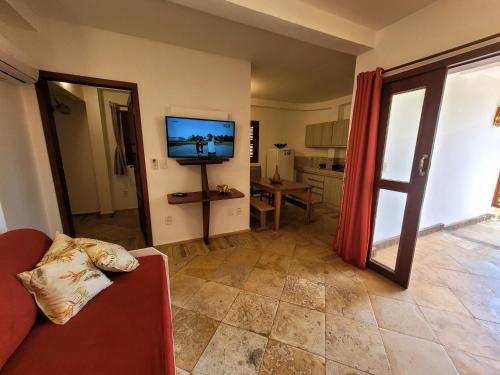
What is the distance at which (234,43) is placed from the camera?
88.5 inches

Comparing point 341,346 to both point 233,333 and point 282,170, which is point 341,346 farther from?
point 282,170

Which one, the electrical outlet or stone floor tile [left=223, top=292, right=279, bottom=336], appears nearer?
stone floor tile [left=223, top=292, right=279, bottom=336]

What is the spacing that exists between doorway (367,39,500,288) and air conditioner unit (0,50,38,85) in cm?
302

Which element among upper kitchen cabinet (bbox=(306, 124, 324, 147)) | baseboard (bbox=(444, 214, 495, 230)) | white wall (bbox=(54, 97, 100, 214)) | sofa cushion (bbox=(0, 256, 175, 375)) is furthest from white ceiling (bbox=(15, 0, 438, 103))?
baseboard (bbox=(444, 214, 495, 230))

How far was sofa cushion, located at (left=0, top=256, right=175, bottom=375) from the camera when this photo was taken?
731mm

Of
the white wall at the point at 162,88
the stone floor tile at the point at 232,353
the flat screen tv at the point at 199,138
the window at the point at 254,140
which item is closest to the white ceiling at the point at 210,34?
the white wall at the point at 162,88

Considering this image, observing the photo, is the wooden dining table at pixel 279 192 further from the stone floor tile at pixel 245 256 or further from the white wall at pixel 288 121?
the white wall at pixel 288 121

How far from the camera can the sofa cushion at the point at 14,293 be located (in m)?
0.78

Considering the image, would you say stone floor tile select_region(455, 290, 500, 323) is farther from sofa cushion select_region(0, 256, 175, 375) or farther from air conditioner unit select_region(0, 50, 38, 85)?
air conditioner unit select_region(0, 50, 38, 85)

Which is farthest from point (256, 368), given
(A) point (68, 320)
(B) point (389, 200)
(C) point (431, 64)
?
(C) point (431, 64)

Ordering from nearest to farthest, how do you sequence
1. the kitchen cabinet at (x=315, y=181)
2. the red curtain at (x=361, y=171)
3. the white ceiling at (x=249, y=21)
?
the white ceiling at (x=249, y=21), the red curtain at (x=361, y=171), the kitchen cabinet at (x=315, y=181)

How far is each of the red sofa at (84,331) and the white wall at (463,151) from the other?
3.56 meters

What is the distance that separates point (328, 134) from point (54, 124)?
15.9 feet

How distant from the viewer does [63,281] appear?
3.26ft
